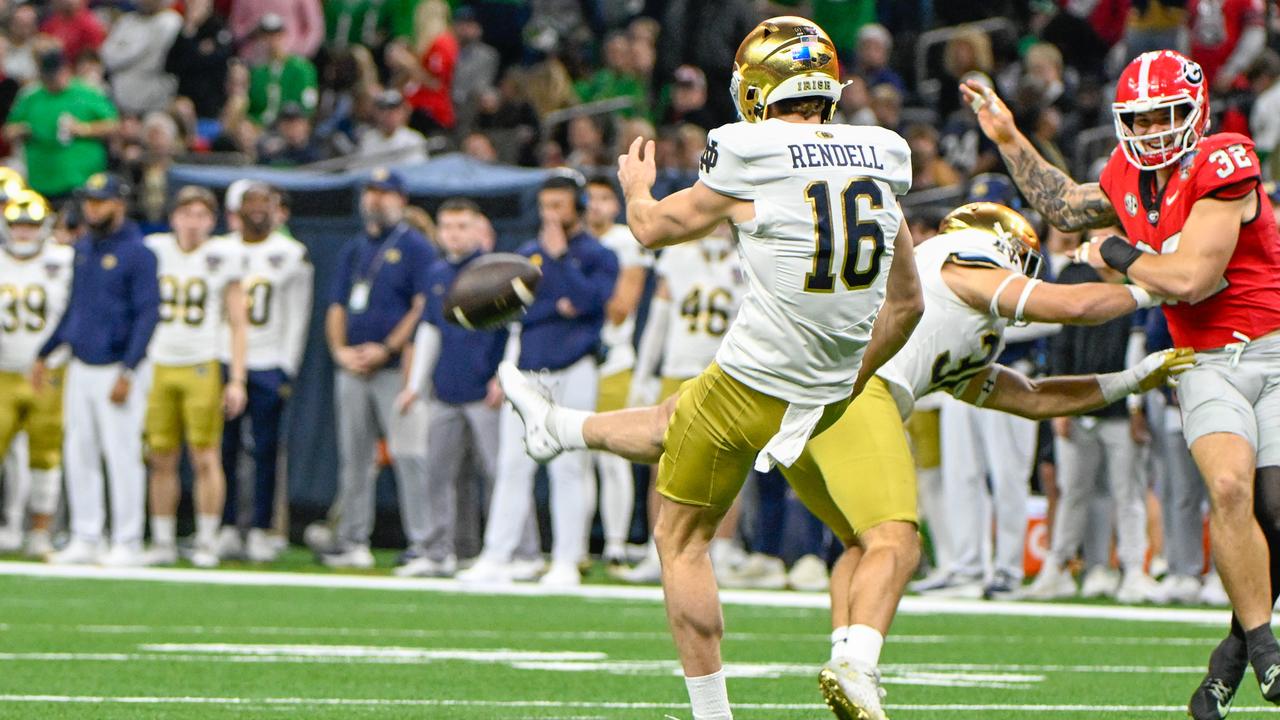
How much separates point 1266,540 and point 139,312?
319 inches

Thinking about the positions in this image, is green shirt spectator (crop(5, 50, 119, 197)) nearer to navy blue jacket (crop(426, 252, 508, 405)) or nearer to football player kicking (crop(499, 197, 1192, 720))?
navy blue jacket (crop(426, 252, 508, 405))

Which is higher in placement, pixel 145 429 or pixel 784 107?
pixel 784 107

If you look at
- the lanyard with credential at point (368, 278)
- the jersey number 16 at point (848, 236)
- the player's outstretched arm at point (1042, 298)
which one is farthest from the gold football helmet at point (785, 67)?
the lanyard with credential at point (368, 278)

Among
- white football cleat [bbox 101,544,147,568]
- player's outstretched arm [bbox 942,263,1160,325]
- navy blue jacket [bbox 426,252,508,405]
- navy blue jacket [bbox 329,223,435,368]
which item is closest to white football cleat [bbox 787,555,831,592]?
navy blue jacket [bbox 426,252,508,405]

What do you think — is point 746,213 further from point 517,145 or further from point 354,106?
point 354,106

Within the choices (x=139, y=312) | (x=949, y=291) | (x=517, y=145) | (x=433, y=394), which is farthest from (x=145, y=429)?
(x=949, y=291)

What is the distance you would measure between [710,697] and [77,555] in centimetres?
845

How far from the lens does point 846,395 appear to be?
538 cm

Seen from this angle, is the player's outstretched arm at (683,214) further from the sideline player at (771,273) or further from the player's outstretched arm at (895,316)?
the player's outstretched arm at (895,316)

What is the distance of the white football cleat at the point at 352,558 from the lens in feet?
42.4

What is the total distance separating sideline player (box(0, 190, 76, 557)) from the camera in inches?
534

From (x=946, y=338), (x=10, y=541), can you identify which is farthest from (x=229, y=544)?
(x=946, y=338)

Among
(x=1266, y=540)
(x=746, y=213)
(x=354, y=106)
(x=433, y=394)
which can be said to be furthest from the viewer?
(x=354, y=106)

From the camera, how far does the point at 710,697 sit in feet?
17.3
